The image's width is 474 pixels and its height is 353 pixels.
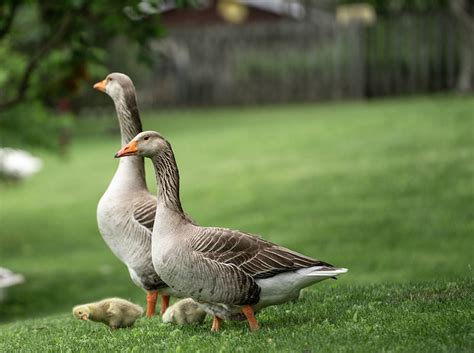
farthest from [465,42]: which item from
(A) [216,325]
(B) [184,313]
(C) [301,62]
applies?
A: (A) [216,325]

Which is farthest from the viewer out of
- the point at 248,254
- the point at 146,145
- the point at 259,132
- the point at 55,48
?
the point at 259,132

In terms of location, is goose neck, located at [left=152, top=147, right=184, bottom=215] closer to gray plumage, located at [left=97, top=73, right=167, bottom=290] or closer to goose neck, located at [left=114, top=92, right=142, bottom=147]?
gray plumage, located at [left=97, top=73, right=167, bottom=290]

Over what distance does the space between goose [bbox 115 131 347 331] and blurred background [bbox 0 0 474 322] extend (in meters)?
5.77

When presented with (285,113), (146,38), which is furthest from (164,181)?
(285,113)

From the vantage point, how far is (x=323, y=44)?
34.9 metres

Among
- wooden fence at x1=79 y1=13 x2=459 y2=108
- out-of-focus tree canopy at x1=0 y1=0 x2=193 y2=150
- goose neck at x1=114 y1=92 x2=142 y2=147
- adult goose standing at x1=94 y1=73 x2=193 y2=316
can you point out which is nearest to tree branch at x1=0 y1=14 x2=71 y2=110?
out-of-focus tree canopy at x1=0 y1=0 x2=193 y2=150

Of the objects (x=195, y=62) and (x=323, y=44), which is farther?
(x=195, y=62)

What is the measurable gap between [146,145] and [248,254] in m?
1.31

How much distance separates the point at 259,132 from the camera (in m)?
30.5

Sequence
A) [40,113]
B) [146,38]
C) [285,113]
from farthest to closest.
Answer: [285,113], [40,113], [146,38]

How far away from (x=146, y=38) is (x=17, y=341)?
20.7ft

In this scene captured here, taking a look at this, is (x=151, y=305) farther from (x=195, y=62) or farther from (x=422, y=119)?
(x=195, y=62)

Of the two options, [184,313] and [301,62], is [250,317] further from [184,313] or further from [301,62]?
[301,62]

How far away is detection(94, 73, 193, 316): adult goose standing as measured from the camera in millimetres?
9547
